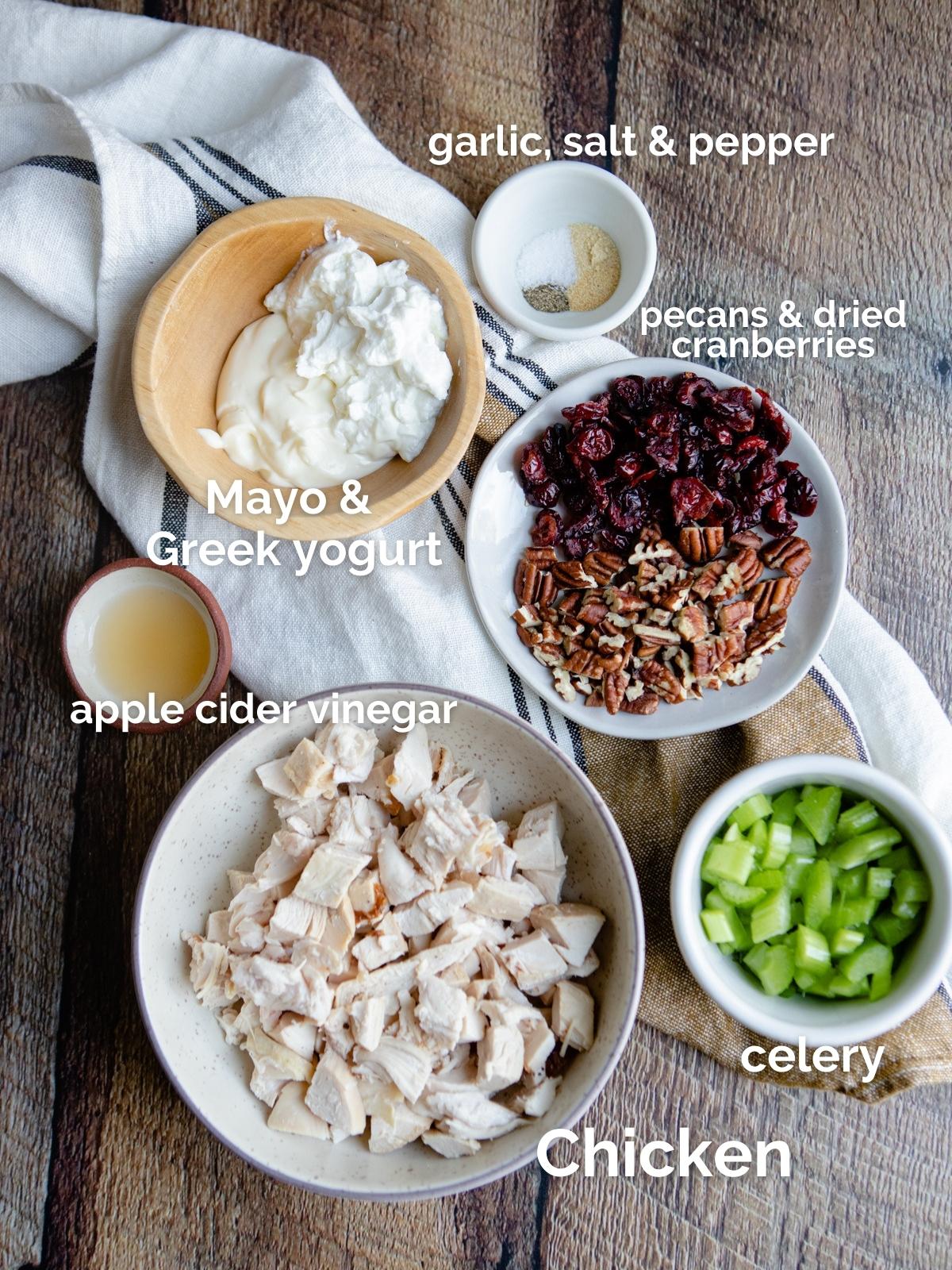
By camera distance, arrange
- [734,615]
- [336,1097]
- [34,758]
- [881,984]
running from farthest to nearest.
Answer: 1. [34,758]
2. [734,615]
3. [881,984]
4. [336,1097]

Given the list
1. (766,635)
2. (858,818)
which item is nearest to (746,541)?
(766,635)

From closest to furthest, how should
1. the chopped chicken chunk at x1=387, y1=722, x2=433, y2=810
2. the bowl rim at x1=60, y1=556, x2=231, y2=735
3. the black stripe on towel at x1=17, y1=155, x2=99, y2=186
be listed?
the chopped chicken chunk at x1=387, y1=722, x2=433, y2=810 < the bowl rim at x1=60, y1=556, x2=231, y2=735 < the black stripe on towel at x1=17, y1=155, x2=99, y2=186

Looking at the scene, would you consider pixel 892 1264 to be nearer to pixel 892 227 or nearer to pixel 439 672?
pixel 439 672

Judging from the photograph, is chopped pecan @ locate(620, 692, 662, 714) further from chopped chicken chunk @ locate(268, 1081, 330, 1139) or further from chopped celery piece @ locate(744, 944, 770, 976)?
chopped chicken chunk @ locate(268, 1081, 330, 1139)

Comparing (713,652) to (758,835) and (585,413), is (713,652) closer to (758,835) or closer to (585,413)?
(758,835)

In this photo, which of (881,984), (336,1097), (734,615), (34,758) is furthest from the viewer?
(34,758)

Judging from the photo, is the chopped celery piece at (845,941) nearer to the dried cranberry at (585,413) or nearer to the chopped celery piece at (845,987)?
the chopped celery piece at (845,987)

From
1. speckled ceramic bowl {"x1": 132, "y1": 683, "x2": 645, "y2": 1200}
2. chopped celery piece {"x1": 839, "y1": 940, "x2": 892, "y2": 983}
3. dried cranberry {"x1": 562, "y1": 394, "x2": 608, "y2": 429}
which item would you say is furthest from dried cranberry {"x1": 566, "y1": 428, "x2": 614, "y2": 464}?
chopped celery piece {"x1": 839, "y1": 940, "x2": 892, "y2": 983}
